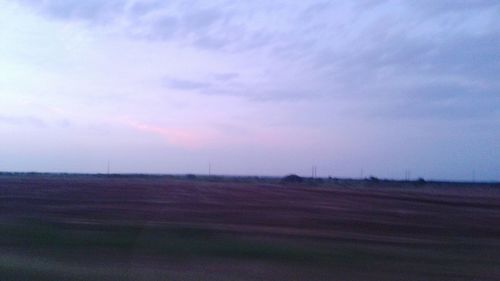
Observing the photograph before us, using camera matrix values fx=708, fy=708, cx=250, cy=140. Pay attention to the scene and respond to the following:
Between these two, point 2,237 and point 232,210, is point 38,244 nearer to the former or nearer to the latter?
point 2,237

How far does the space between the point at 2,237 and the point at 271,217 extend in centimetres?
1373

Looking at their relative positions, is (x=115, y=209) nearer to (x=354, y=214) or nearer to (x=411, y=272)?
(x=354, y=214)

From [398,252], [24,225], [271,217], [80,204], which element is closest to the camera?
[398,252]

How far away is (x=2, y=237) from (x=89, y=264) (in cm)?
598

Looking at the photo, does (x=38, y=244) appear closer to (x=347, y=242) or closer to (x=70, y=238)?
(x=70, y=238)

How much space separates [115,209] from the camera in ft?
118

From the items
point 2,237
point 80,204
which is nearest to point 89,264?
point 2,237

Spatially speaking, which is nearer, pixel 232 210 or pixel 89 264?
pixel 89 264

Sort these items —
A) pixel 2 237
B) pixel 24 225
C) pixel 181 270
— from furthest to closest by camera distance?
pixel 24 225 → pixel 2 237 → pixel 181 270

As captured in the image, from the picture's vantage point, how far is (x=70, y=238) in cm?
2209

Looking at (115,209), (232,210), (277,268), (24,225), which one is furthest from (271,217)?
(277,268)

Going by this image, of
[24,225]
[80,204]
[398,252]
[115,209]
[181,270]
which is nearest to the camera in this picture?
[181,270]

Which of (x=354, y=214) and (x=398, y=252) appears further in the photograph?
(x=354, y=214)

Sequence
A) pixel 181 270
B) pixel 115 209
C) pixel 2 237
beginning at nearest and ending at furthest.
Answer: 1. pixel 181 270
2. pixel 2 237
3. pixel 115 209
